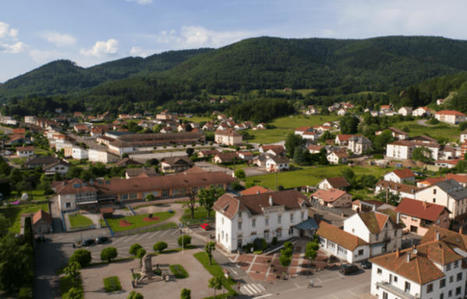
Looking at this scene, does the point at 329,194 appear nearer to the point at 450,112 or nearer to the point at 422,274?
the point at 422,274

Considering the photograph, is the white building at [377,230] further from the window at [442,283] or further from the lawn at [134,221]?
the lawn at [134,221]

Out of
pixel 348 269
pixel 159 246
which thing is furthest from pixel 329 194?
pixel 159 246

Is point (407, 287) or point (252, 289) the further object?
point (252, 289)

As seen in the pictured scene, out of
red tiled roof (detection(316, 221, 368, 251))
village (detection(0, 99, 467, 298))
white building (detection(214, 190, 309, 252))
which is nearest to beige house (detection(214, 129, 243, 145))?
village (detection(0, 99, 467, 298))

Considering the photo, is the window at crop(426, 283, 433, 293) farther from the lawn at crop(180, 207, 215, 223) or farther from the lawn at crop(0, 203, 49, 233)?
the lawn at crop(0, 203, 49, 233)

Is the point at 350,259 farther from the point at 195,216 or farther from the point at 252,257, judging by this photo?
the point at 195,216

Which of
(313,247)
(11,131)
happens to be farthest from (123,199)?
(11,131)

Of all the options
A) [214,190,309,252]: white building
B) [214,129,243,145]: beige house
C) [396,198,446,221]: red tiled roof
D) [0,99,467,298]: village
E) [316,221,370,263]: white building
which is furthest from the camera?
[214,129,243,145]: beige house
